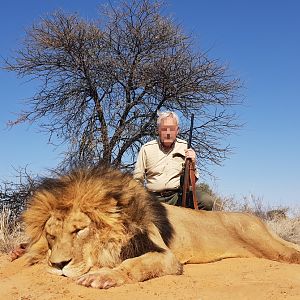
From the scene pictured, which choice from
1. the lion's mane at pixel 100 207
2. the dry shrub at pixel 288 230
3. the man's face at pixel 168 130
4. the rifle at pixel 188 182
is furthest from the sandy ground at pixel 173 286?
the dry shrub at pixel 288 230

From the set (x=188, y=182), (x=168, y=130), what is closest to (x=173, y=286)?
(x=188, y=182)

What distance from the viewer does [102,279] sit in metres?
3.83

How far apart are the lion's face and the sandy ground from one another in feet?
0.31

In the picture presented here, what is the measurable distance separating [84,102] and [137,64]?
1826 mm

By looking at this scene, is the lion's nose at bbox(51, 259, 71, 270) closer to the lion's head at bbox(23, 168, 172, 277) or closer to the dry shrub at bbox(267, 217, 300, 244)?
the lion's head at bbox(23, 168, 172, 277)

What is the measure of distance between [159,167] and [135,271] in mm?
2782

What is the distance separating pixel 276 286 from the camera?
3.91 meters

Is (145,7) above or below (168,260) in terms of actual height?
above

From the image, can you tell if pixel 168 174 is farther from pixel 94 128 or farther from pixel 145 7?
pixel 145 7

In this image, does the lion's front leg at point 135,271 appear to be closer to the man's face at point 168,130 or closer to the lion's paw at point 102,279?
the lion's paw at point 102,279

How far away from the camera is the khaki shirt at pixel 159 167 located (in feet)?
22.2

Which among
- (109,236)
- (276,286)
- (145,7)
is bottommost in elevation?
(276,286)

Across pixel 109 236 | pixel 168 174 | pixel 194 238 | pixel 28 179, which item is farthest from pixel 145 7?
pixel 109 236

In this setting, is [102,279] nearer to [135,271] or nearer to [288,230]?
[135,271]
